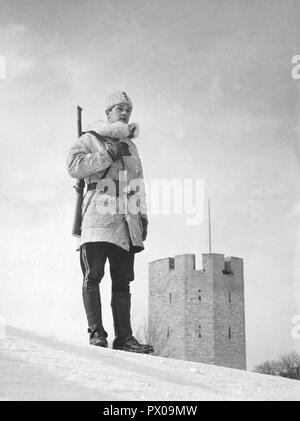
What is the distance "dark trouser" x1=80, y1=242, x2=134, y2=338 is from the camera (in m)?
5.13

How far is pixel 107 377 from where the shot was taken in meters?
3.50

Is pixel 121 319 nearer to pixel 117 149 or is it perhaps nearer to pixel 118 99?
pixel 117 149

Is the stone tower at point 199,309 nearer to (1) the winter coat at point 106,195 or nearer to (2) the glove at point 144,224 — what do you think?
(2) the glove at point 144,224

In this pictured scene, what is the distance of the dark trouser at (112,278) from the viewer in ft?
16.8

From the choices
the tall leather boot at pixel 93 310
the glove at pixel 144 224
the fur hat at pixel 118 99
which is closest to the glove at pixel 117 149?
the fur hat at pixel 118 99

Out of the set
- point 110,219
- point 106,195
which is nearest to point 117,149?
point 106,195

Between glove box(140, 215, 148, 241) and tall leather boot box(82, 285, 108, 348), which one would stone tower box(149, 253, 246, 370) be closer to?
glove box(140, 215, 148, 241)

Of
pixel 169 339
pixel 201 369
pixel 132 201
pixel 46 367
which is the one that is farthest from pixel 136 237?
pixel 169 339

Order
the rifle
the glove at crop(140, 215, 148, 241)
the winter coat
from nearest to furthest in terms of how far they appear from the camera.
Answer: the winter coat, the rifle, the glove at crop(140, 215, 148, 241)

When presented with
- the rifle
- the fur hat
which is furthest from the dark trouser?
the fur hat

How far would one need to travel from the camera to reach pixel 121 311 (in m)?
5.24

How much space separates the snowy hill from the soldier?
1.92 ft

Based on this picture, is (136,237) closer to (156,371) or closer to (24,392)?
(156,371)
